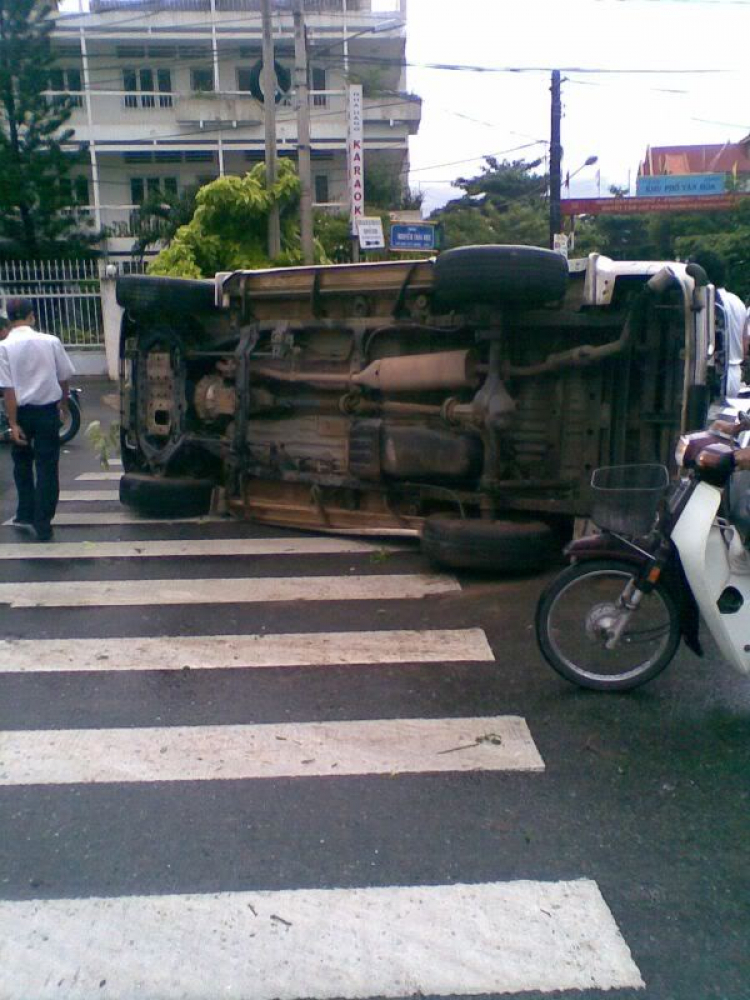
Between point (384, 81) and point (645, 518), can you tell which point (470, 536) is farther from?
point (384, 81)

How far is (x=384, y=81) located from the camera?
3775 cm

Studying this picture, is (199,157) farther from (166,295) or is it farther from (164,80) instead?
(166,295)

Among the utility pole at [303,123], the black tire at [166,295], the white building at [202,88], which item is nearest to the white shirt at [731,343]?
the black tire at [166,295]

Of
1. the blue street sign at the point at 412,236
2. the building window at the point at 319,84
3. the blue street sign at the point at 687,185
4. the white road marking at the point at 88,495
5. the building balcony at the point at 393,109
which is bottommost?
the white road marking at the point at 88,495

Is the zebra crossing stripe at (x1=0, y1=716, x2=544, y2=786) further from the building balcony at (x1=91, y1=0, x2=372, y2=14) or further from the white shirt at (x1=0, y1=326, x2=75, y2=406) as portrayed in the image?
the building balcony at (x1=91, y1=0, x2=372, y2=14)

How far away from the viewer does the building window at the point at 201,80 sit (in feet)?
124

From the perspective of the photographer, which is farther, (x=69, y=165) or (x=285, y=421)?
(x=69, y=165)

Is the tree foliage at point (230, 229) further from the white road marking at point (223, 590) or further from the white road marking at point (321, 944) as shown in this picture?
the white road marking at point (321, 944)

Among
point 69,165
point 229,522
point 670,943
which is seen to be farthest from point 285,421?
point 69,165

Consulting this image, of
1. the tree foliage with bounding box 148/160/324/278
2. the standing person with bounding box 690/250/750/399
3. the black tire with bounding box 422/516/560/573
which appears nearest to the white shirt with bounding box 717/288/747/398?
the standing person with bounding box 690/250/750/399

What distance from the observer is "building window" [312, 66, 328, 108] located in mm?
37031

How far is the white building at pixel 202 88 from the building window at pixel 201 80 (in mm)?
40

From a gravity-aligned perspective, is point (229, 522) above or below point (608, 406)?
below

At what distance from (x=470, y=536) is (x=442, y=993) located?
4.03m
